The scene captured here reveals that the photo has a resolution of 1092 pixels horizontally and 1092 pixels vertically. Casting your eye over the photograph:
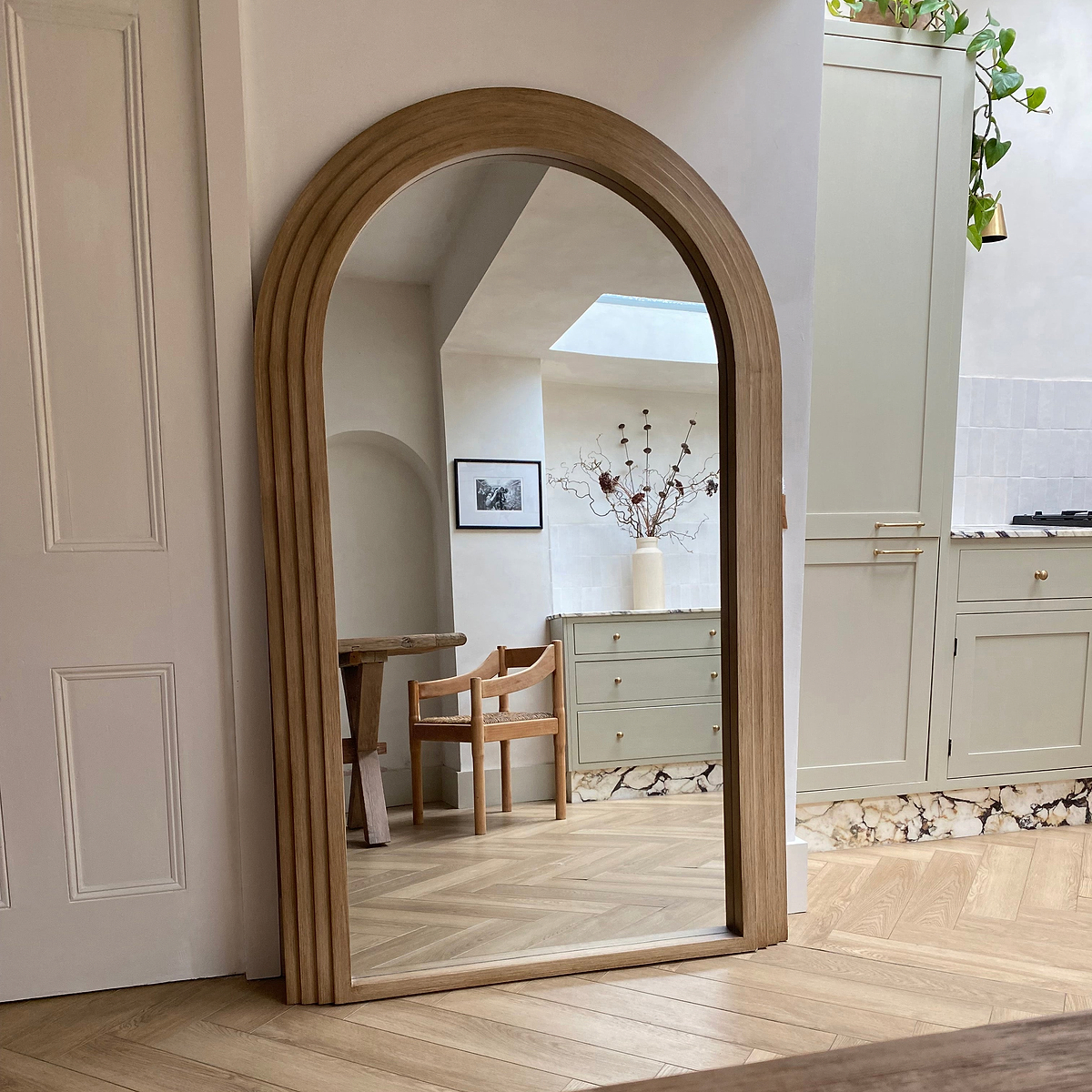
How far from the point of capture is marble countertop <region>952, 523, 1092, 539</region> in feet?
9.11

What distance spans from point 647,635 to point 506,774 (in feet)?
1.60

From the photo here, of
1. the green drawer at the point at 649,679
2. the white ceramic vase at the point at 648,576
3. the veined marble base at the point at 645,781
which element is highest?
the white ceramic vase at the point at 648,576

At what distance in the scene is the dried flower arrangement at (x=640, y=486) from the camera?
206 cm

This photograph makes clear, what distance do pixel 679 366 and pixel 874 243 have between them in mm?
964

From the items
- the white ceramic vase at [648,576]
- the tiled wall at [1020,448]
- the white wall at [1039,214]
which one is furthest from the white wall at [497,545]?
the white wall at [1039,214]

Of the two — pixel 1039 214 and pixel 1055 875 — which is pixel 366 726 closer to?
pixel 1055 875

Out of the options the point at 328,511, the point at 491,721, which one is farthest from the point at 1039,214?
the point at 328,511

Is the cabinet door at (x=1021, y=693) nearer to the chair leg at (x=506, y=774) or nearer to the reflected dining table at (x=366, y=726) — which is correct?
the chair leg at (x=506, y=774)

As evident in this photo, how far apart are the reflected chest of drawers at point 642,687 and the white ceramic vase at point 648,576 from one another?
0.03 metres

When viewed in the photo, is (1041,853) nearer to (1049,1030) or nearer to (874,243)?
(874,243)

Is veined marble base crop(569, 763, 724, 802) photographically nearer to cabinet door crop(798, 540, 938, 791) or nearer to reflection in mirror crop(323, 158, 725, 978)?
reflection in mirror crop(323, 158, 725, 978)

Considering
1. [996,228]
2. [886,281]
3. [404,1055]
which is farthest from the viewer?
[996,228]

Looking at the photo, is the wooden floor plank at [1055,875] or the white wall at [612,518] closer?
the white wall at [612,518]

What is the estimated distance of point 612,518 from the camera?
81.2 inches
